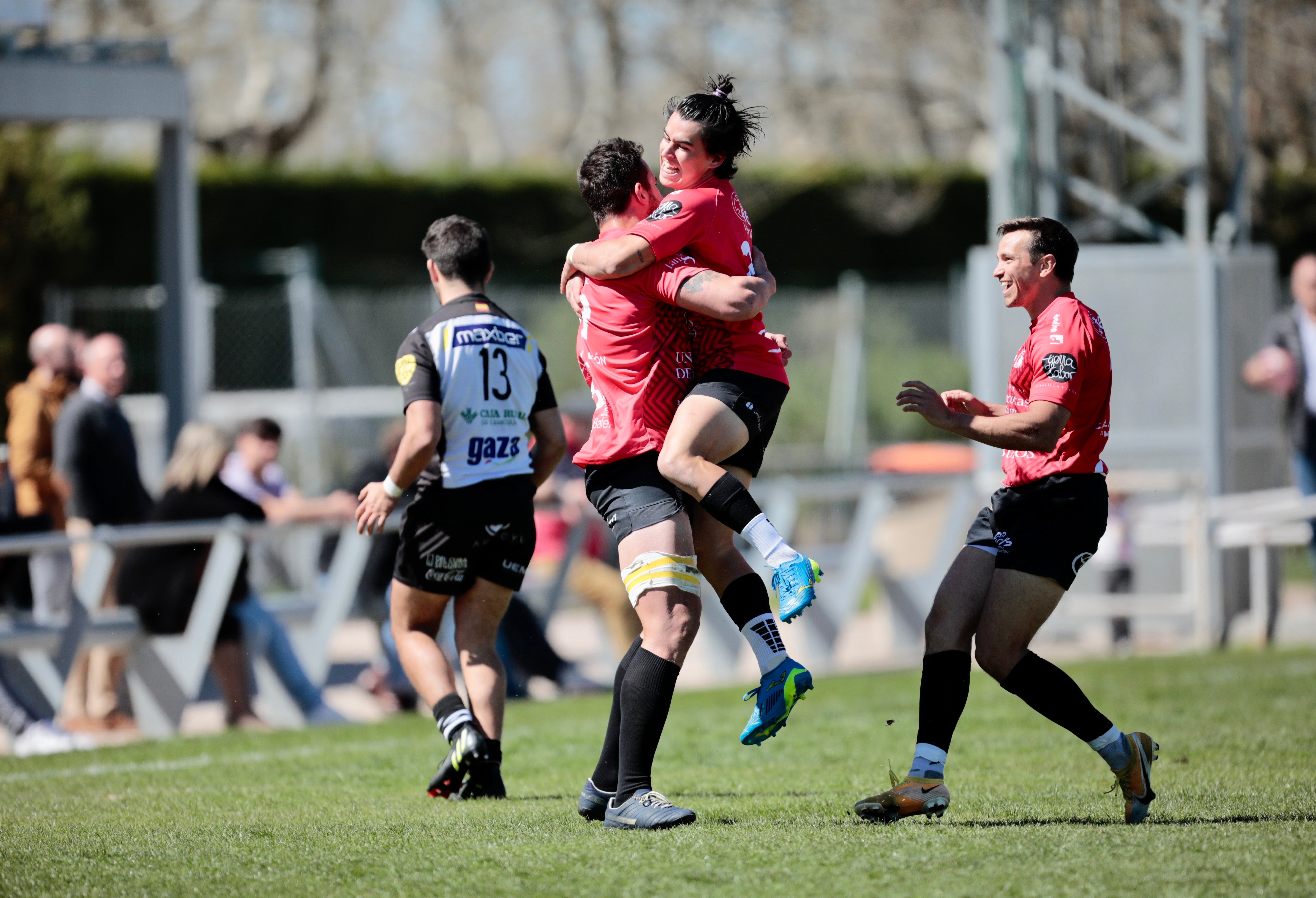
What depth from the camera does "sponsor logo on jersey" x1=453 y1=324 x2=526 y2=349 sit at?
5871 mm

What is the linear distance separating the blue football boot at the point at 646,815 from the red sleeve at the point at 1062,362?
1.62 meters

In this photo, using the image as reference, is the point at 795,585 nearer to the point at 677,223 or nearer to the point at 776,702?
the point at 776,702

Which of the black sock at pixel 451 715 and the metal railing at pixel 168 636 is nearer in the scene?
the black sock at pixel 451 715

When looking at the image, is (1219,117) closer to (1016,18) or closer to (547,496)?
(1016,18)

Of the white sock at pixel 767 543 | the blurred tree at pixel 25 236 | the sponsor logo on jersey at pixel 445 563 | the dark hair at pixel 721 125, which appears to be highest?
the blurred tree at pixel 25 236

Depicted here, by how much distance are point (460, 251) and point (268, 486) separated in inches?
229

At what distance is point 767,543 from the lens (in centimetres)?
479

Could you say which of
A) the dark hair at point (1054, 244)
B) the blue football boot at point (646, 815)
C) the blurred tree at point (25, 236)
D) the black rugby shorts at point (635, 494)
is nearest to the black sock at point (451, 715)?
the blue football boot at point (646, 815)

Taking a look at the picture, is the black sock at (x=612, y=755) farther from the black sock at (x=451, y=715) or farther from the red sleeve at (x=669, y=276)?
the red sleeve at (x=669, y=276)

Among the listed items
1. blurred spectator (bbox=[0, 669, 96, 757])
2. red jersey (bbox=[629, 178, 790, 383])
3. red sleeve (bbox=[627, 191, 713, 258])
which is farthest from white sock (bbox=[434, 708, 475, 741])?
blurred spectator (bbox=[0, 669, 96, 757])

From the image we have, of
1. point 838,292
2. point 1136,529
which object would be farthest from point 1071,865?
point 838,292

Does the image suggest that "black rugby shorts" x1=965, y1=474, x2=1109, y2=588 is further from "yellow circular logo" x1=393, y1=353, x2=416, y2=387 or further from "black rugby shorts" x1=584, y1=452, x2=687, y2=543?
"yellow circular logo" x1=393, y1=353, x2=416, y2=387

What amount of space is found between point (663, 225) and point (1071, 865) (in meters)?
2.13

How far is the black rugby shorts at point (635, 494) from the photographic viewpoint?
496 centimetres
